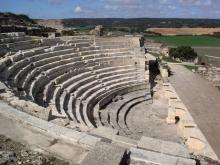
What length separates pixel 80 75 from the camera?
20.7 m

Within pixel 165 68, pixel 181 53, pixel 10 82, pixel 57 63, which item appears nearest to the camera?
pixel 10 82

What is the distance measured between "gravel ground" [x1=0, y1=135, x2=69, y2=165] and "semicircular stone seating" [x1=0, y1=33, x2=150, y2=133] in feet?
16.8

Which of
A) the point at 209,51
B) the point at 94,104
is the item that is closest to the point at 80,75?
the point at 94,104

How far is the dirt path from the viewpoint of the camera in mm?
15562

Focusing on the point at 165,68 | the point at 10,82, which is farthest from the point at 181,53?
the point at 10,82

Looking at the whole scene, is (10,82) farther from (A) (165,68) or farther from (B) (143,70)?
(A) (165,68)

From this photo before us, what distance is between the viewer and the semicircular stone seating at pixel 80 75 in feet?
50.9

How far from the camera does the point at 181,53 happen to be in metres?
50.3

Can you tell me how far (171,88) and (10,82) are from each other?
12.4 m

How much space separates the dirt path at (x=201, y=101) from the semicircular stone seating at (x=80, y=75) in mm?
2774

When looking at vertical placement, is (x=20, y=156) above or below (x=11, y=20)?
below

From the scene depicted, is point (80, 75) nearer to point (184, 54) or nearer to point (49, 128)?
point (49, 128)

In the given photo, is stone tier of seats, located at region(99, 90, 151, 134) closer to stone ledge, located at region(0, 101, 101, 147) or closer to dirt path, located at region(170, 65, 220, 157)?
dirt path, located at region(170, 65, 220, 157)

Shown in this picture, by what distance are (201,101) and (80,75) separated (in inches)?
305
